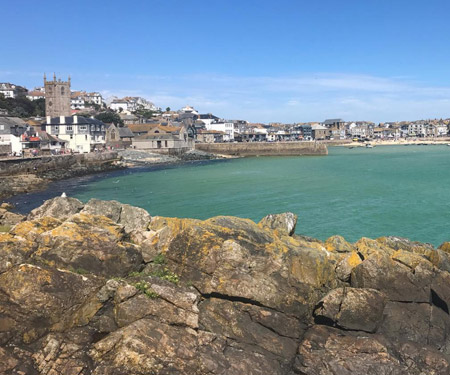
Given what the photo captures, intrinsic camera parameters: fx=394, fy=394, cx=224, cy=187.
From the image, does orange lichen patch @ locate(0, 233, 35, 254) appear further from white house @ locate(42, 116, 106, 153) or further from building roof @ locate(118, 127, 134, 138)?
building roof @ locate(118, 127, 134, 138)

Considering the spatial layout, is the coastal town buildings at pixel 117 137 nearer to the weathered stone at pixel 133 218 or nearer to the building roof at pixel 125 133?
the building roof at pixel 125 133

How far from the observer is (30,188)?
49.8 m

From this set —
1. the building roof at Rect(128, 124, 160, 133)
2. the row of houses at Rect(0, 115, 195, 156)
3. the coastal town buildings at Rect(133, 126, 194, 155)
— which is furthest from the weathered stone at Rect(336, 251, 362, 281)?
the building roof at Rect(128, 124, 160, 133)

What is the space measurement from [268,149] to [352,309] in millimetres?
110064

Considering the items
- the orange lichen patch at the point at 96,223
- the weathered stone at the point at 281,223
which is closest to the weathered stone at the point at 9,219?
the orange lichen patch at the point at 96,223

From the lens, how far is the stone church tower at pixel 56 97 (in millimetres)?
118688

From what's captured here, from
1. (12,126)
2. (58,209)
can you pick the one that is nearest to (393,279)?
(58,209)

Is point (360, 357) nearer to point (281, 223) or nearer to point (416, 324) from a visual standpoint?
point (416, 324)

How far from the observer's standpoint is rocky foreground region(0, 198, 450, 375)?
32.2 ft

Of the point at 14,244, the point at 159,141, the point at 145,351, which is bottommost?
the point at 145,351

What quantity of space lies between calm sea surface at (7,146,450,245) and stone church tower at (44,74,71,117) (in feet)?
210

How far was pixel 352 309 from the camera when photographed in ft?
38.7

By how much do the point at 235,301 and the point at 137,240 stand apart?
444cm

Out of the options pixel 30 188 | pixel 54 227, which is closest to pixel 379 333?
pixel 54 227
